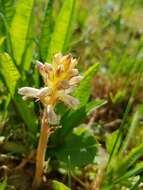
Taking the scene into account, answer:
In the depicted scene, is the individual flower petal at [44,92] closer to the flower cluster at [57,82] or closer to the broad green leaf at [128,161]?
the flower cluster at [57,82]

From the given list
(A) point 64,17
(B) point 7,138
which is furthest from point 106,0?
(B) point 7,138

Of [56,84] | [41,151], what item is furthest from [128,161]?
[56,84]

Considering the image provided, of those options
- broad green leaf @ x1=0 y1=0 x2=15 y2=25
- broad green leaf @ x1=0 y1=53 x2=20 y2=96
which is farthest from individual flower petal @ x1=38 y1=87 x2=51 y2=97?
broad green leaf @ x1=0 y1=0 x2=15 y2=25

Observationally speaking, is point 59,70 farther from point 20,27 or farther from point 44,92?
point 20,27

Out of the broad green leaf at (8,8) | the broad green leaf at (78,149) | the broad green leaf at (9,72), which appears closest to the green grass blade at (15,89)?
the broad green leaf at (9,72)

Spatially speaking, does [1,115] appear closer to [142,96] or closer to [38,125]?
[38,125]

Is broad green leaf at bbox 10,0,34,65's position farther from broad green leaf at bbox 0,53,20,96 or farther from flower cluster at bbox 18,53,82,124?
flower cluster at bbox 18,53,82,124
